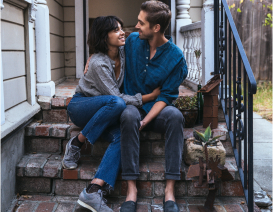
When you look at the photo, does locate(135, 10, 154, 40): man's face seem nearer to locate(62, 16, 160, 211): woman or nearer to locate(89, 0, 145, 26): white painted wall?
locate(62, 16, 160, 211): woman

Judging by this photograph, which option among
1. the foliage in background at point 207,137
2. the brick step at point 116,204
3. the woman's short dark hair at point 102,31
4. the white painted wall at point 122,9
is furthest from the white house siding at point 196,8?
the brick step at point 116,204

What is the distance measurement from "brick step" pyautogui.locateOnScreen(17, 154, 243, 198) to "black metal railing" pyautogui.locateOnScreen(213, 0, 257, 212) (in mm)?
287

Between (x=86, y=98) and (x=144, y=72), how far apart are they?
1.49 ft

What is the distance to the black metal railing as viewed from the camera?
5.96 ft

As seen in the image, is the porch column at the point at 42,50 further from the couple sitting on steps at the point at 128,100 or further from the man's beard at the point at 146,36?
the man's beard at the point at 146,36

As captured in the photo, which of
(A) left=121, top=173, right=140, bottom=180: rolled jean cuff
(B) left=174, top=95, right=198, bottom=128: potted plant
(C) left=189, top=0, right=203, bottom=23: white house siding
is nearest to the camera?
(A) left=121, top=173, right=140, bottom=180: rolled jean cuff

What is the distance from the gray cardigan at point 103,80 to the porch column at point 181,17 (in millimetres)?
2154

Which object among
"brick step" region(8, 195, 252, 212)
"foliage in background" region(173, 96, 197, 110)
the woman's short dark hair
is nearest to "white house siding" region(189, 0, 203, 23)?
"foliage in background" region(173, 96, 197, 110)

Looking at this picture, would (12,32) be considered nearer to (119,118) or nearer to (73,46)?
(119,118)

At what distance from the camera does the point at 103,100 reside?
212 centimetres

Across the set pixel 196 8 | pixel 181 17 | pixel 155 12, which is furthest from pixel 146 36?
pixel 196 8

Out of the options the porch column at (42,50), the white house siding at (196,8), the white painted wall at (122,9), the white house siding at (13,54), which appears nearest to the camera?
the white house siding at (13,54)

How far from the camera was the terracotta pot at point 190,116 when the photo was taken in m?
2.54

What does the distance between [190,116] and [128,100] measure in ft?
1.99
